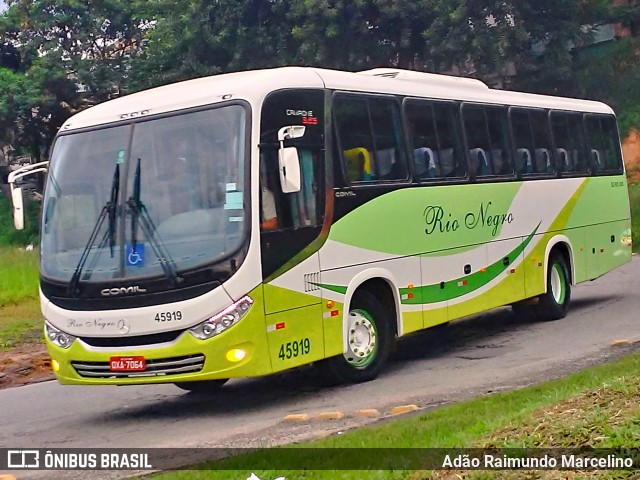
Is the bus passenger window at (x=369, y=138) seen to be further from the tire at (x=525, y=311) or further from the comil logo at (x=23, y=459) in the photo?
the tire at (x=525, y=311)

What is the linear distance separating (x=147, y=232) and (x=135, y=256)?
0.24 m

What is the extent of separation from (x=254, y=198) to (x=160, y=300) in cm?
123

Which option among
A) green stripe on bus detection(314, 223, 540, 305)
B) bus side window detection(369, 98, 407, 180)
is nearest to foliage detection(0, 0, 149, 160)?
green stripe on bus detection(314, 223, 540, 305)

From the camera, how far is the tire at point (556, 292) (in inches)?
606

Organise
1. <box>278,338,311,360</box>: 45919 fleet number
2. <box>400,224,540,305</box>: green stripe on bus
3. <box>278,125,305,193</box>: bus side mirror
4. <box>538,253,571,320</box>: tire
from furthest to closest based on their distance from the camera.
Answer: <box>538,253,571,320</box>: tire → <box>400,224,540,305</box>: green stripe on bus → <box>278,338,311,360</box>: 45919 fleet number → <box>278,125,305,193</box>: bus side mirror

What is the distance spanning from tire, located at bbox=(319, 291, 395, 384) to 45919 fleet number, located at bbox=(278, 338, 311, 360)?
0.68 m

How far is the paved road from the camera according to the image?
363 inches

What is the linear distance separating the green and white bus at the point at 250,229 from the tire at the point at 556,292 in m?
2.81

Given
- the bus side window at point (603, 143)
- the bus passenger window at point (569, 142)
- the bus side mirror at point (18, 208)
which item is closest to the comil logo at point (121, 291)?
the bus side mirror at point (18, 208)

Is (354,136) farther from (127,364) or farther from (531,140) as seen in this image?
(531,140)

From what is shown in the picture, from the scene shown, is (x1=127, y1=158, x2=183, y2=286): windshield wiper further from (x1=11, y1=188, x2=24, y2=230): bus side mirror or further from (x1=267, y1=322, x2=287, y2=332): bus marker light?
(x1=11, y1=188, x2=24, y2=230): bus side mirror

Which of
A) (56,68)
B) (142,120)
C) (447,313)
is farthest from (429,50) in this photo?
(142,120)

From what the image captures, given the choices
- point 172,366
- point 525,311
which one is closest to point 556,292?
point 525,311

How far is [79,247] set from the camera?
9938 millimetres
